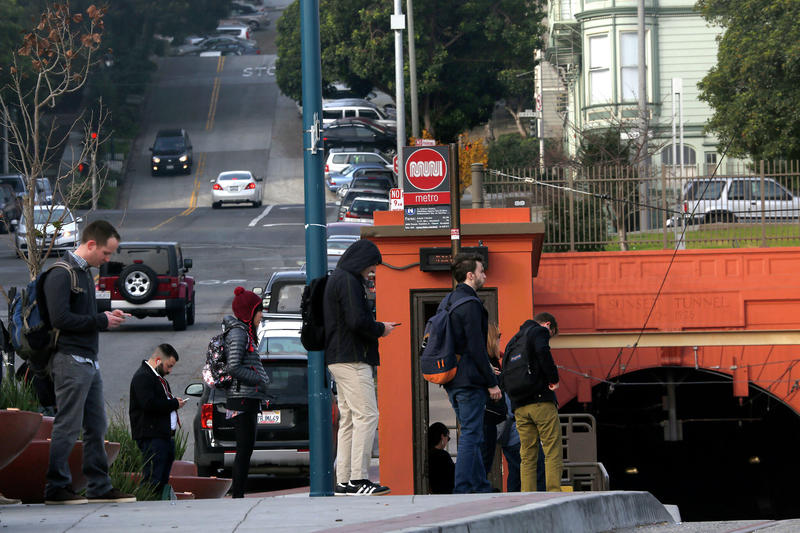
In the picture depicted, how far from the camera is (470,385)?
898 cm

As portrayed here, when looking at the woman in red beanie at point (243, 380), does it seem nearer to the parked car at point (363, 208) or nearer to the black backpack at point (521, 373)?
the black backpack at point (521, 373)

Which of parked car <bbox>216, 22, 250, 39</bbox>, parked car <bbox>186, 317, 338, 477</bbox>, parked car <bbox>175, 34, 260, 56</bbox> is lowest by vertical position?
parked car <bbox>186, 317, 338, 477</bbox>

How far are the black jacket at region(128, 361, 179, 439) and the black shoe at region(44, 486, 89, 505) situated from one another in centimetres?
175

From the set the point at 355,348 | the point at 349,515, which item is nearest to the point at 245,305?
the point at 355,348

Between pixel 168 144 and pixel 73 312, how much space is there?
50918 millimetres

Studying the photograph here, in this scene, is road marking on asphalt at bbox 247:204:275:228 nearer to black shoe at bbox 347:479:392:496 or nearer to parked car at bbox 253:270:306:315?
parked car at bbox 253:270:306:315

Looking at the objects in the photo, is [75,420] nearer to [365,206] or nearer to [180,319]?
[180,319]

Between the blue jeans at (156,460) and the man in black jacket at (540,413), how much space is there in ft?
9.15

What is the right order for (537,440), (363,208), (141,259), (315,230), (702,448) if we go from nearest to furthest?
(315,230) < (537,440) < (141,259) < (702,448) < (363,208)

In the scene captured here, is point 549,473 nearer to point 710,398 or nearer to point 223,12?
point 710,398

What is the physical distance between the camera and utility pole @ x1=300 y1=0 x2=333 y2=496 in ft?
29.0

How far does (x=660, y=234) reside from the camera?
59.1ft

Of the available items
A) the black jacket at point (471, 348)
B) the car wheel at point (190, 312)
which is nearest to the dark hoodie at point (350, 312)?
the black jacket at point (471, 348)

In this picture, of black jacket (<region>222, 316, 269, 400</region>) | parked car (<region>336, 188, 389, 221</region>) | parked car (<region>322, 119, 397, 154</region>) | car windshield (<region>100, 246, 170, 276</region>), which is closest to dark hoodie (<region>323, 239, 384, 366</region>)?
black jacket (<region>222, 316, 269, 400</region>)
